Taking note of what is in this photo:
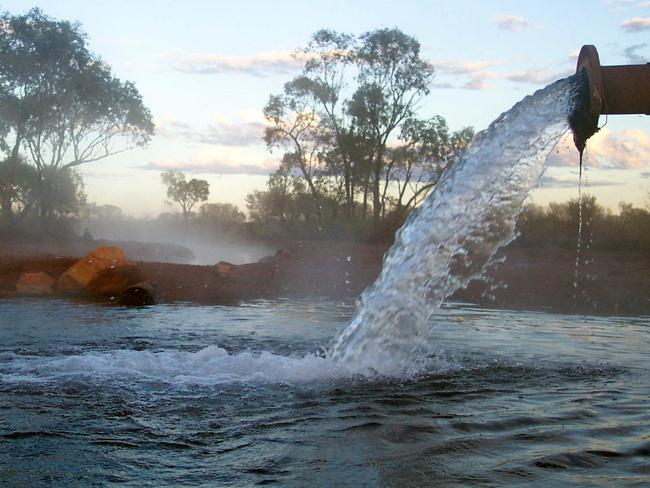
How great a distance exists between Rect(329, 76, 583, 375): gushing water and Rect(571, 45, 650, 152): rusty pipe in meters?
0.95

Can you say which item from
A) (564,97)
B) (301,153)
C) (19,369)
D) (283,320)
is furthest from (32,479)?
(301,153)

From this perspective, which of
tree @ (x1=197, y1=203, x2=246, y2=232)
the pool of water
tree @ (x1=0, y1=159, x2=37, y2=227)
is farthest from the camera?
tree @ (x1=197, y1=203, x2=246, y2=232)

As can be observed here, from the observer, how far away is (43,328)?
26.0 ft

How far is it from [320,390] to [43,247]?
69.2 feet

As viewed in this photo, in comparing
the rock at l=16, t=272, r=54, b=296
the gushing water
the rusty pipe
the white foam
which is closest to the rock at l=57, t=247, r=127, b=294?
the rock at l=16, t=272, r=54, b=296

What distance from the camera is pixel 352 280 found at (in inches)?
658

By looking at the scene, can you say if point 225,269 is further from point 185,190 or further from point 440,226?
point 185,190

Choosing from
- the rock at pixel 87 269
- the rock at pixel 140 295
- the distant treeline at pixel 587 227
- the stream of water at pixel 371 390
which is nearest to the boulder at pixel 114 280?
the rock at pixel 87 269

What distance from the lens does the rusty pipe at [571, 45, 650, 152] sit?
198 inches

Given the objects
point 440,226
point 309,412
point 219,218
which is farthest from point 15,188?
point 309,412

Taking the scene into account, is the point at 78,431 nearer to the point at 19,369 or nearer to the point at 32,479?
the point at 32,479

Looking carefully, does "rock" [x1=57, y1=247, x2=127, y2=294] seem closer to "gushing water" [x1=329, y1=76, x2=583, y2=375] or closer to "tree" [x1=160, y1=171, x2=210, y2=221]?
"gushing water" [x1=329, y1=76, x2=583, y2=375]

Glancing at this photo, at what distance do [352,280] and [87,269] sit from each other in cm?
578

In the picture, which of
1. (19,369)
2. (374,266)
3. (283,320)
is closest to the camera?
(19,369)
